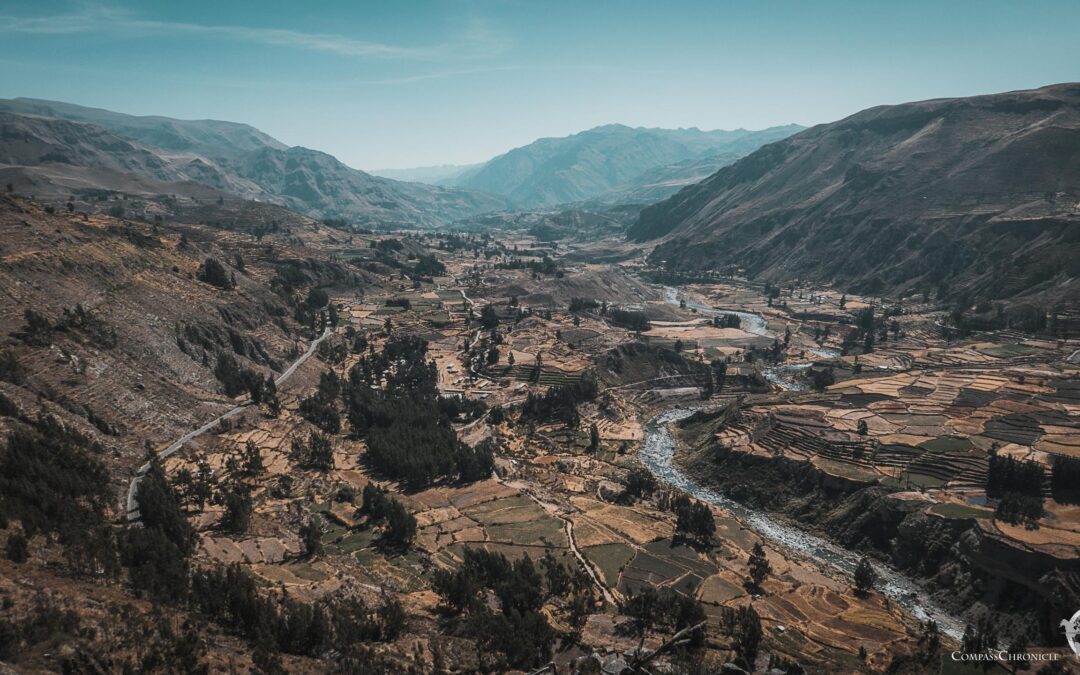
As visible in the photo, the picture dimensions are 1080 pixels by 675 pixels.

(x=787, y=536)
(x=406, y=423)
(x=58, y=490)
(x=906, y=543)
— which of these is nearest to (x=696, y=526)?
(x=787, y=536)

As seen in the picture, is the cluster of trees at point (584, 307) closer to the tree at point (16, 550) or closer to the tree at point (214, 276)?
the tree at point (214, 276)

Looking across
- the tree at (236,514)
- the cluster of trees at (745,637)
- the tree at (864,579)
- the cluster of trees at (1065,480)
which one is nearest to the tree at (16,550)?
the tree at (236,514)

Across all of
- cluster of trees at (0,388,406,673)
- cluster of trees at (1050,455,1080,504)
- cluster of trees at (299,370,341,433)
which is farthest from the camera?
cluster of trees at (299,370,341,433)

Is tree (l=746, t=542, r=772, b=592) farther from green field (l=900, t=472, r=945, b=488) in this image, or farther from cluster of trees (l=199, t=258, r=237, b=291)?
cluster of trees (l=199, t=258, r=237, b=291)

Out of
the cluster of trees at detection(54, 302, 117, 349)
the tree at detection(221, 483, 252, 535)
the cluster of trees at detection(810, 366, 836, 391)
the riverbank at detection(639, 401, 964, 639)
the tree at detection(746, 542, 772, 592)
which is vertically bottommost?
A: the riverbank at detection(639, 401, 964, 639)

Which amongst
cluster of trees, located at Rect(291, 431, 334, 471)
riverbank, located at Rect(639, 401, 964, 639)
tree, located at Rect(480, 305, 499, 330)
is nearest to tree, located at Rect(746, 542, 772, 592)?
riverbank, located at Rect(639, 401, 964, 639)

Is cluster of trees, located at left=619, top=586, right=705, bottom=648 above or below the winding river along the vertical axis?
above

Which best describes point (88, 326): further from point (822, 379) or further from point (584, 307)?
point (584, 307)
